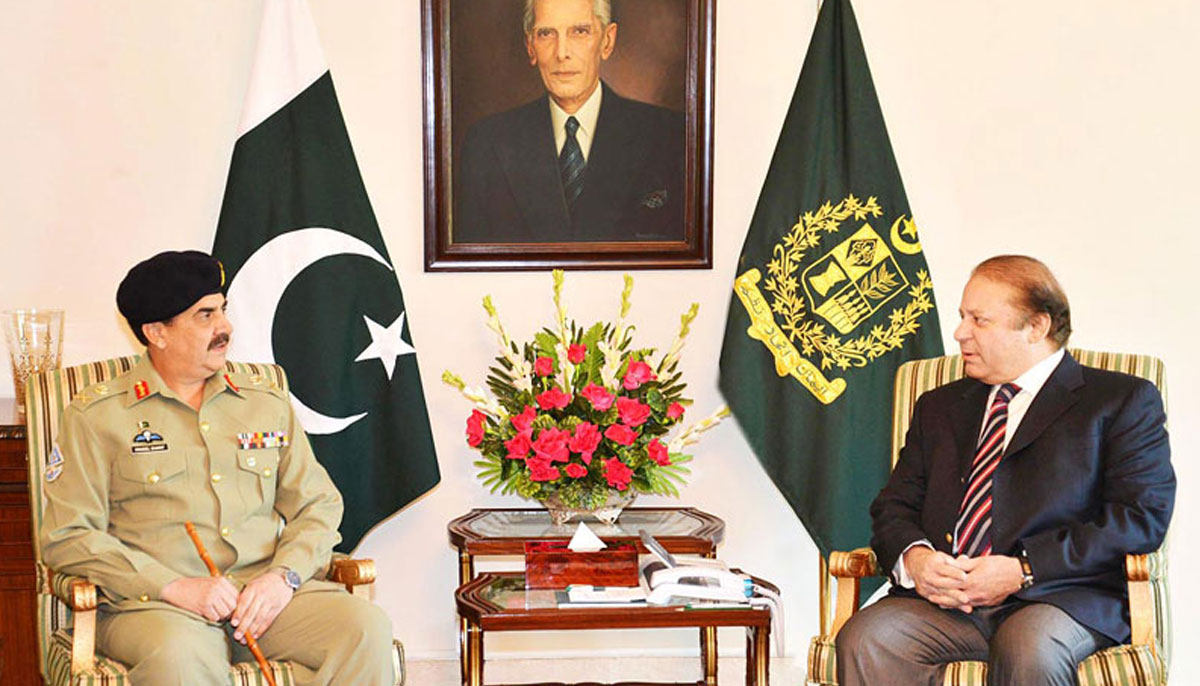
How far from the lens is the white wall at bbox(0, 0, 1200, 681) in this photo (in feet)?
13.0

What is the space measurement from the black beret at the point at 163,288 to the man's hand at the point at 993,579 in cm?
194

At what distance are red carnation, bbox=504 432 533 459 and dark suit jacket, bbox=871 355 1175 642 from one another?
973mm

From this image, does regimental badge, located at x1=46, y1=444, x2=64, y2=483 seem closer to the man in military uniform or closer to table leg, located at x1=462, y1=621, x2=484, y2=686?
the man in military uniform

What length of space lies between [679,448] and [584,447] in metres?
0.34

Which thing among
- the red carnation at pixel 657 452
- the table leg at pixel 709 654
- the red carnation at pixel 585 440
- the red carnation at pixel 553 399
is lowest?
the table leg at pixel 709 654

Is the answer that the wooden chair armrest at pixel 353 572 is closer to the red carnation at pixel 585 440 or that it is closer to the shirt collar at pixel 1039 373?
the red carnation at pixel 585 440

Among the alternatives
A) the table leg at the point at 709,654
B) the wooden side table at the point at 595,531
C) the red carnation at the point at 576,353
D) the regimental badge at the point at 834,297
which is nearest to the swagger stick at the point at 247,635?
the wooden side table at the point at 595,531

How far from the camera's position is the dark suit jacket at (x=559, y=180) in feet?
13.2

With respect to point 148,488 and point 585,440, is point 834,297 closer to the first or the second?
point 585,440

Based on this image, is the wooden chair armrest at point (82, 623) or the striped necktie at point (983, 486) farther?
the striped necktie at point (983, 486)

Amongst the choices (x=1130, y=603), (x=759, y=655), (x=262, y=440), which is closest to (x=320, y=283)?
(x=262, y=440)

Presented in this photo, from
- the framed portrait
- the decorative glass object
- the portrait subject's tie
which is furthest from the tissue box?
the decorative glass object

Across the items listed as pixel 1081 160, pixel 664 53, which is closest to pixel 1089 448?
pixel 1081 160

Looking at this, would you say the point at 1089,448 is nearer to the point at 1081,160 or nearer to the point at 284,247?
the point at 1081,160
